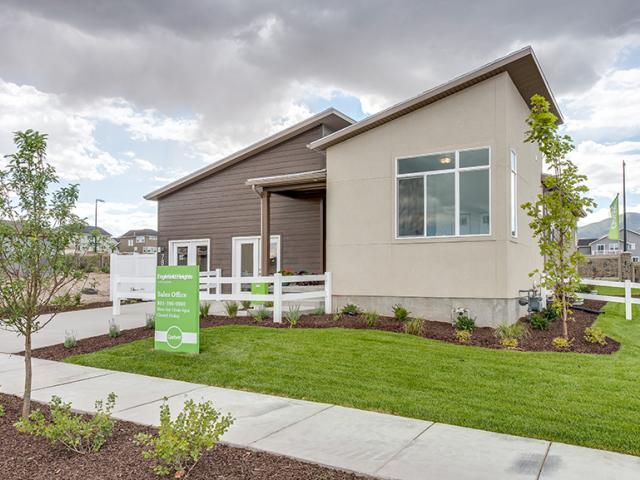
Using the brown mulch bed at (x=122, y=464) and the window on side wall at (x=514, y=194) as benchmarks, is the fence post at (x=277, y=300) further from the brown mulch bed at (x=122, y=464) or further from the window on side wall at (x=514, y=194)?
the brown mulch bed at (x=122, y=464)

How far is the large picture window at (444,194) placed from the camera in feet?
32.2

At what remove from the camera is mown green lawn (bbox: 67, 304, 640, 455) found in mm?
4562

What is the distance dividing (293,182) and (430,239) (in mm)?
4259

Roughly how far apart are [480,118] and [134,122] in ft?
37.4

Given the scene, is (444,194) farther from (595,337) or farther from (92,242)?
(92,242)

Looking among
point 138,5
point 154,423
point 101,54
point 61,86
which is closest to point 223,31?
point 138,5

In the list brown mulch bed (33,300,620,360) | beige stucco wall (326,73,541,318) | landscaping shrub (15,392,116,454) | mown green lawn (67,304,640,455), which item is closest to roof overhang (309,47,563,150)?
beige stucco wall (326,73,541,318)

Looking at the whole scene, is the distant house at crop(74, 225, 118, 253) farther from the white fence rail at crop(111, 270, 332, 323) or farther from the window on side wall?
the window on side wall

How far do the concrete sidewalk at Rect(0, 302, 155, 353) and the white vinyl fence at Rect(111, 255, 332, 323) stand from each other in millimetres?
575

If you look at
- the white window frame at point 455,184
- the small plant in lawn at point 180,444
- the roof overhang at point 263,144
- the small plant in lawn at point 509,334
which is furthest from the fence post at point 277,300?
the roof overhang at point 263,144

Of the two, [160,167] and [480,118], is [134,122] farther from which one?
[480,118]

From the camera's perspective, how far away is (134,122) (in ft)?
52.0

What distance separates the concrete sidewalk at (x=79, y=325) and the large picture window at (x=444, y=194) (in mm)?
6740

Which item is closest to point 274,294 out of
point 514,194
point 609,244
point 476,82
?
point 514,194
